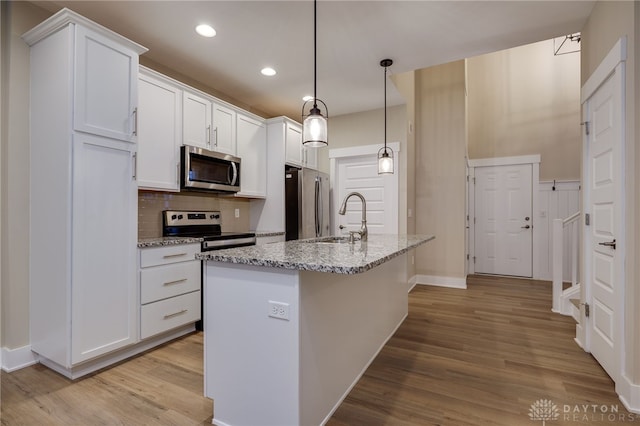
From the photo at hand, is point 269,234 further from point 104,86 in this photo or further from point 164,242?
point 104,86

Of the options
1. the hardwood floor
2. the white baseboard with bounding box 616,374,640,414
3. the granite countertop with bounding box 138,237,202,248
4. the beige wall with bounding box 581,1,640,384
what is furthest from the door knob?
the granite countertop with bounding box 138,237,202,248

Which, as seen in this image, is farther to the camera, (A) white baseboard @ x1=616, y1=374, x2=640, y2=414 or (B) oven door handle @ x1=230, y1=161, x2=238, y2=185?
(B) oven door handle @ x1=230, y1=161, x2=238, y2=185

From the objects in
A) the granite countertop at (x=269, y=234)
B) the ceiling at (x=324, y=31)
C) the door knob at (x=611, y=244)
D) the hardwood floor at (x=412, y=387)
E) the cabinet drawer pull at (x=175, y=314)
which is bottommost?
the hardwood floor at (x=412, y=387)

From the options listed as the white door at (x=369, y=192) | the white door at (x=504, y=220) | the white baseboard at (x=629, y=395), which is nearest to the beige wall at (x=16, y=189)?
the white door at (x=369, y=192)

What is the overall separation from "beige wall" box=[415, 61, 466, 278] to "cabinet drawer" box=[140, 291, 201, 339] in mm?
3547

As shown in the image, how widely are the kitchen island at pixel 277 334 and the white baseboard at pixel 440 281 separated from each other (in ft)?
11.4

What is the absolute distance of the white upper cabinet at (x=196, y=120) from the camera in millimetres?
3112

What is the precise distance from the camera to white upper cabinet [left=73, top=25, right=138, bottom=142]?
2.11 m

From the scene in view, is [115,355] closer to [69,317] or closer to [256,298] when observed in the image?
[69,317]

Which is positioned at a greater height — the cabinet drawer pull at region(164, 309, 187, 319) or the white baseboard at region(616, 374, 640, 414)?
the cabinet drawer pull at region(164, 309, 187, 319)

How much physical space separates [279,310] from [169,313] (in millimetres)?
1678

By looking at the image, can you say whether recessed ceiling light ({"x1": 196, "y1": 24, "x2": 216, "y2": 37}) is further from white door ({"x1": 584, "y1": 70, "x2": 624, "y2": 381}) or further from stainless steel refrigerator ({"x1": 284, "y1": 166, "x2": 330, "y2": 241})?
white door ({"x1": 584, "y1": 70, "x2": 624, "y2": 381})

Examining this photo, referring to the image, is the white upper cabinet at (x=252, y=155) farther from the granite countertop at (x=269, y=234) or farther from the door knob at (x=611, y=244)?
the door knob at (x=611, y=244)

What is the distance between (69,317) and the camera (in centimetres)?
206
